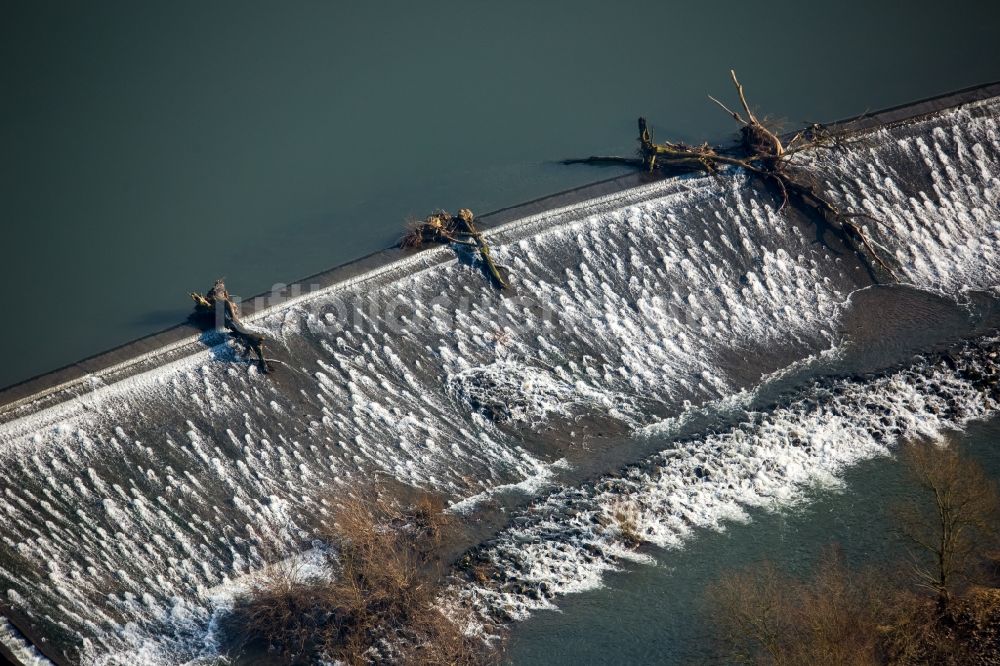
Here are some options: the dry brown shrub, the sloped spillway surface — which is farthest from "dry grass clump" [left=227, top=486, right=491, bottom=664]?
the dry brown shrub

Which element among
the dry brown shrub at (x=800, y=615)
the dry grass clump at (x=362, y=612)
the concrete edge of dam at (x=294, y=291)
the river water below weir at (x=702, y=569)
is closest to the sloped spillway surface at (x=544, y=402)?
the concrete edge of dam at (x=294, y=291)

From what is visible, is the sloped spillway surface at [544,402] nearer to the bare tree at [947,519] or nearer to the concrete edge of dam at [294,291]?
the concrete edge of dam at [294,291]

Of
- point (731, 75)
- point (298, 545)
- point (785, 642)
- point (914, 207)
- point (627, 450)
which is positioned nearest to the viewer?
point (785, 642)

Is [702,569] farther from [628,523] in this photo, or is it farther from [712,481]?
[712,481]

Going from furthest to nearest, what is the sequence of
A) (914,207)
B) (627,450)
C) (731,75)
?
(731,75) → (914,207) → (627,450)

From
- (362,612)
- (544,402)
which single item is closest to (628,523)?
(544,402)

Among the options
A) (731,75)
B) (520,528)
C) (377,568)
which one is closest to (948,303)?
(731,75)

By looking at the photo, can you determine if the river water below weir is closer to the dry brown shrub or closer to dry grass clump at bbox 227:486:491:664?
the dry brown shrub

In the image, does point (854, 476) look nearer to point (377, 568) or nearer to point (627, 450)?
point (627, 450)
